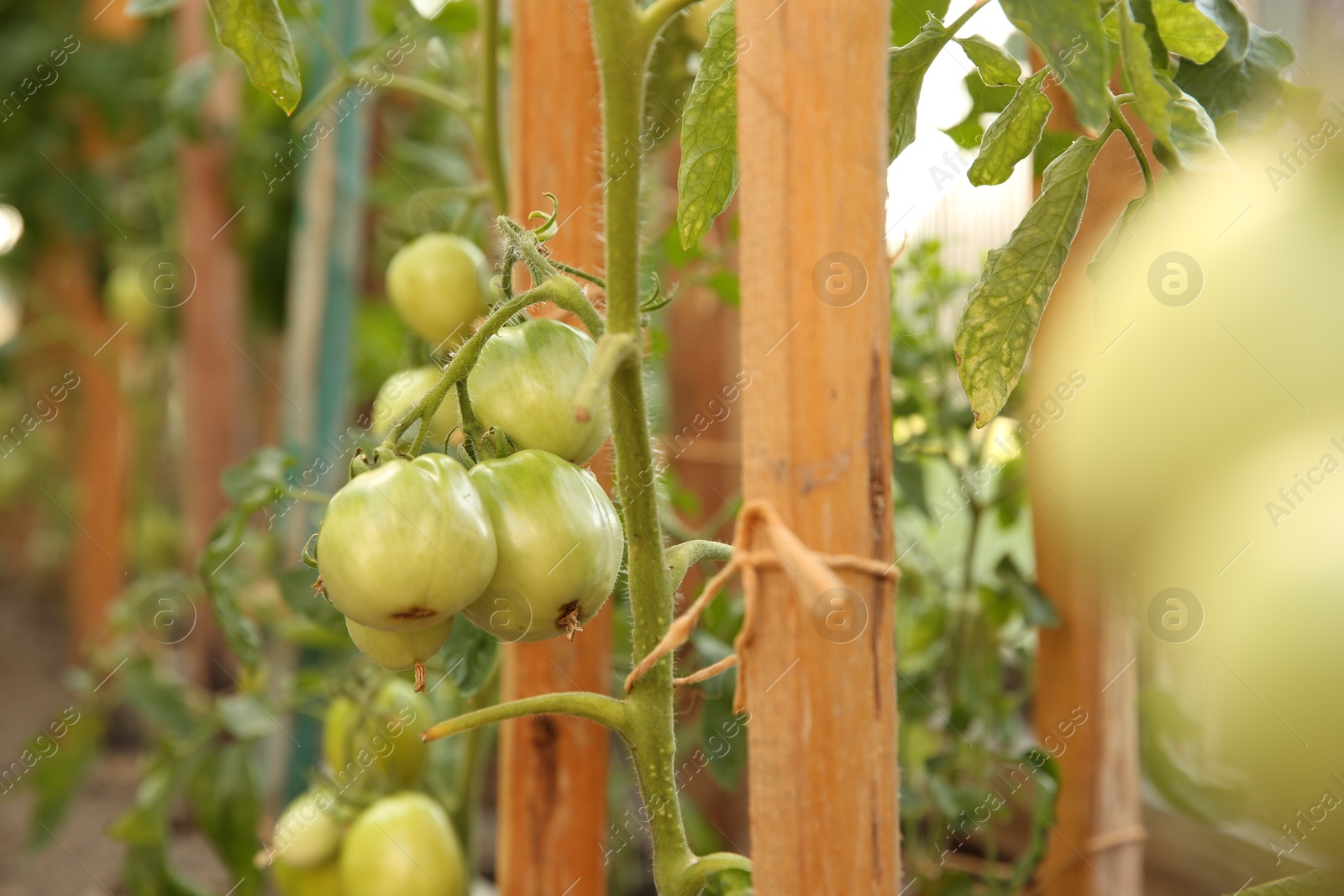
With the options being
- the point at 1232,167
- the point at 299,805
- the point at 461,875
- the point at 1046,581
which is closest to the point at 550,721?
the point at 461,875

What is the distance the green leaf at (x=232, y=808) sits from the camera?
3.02ft

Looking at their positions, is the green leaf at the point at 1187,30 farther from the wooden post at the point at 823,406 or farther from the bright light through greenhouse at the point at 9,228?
the bright light through greenhouse at the point at 9,228

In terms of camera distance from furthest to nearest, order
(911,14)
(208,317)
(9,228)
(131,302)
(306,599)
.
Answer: (9,228) < (131,302) < (208,317) < (306,599) < (911,14)

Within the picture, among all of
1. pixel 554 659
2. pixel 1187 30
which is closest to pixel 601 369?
pixel 1187 30

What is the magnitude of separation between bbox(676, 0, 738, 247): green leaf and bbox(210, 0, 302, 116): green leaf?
183mm

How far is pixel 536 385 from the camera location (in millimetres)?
428

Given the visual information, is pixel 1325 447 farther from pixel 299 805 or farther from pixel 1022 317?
pixel 299 805

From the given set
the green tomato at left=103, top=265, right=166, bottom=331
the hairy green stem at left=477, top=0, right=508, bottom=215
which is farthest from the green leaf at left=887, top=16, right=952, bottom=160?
the green tomato at left=103, top=265, right=166, bottom=331

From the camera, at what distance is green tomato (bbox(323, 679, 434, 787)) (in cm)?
84

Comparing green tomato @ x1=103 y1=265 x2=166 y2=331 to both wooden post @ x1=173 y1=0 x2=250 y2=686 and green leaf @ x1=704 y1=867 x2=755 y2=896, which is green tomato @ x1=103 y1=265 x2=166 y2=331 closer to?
wooden post @ x1=173 y1=0 x2=250 y2=686

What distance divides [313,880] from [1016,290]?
71cm

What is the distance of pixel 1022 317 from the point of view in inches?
17.4

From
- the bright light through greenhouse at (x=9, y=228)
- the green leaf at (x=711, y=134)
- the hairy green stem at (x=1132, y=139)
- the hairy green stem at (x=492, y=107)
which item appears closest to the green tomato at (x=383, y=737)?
the hairy green stem at (x=492, y=107)

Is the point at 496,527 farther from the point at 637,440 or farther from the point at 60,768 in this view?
the point at 60,768
